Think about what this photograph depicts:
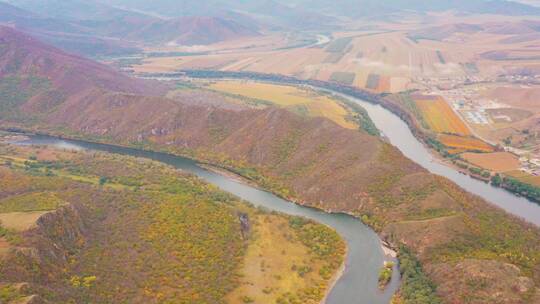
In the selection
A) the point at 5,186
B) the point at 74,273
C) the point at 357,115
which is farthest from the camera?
the point at 357,115

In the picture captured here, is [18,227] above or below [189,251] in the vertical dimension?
above

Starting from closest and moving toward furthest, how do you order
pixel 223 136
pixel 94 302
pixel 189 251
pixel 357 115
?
pixel 94 302 < pixel 189 251 < pixel 223 136 < pixel 357 115

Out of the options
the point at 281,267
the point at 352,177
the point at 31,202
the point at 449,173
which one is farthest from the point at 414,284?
the point at 31,202

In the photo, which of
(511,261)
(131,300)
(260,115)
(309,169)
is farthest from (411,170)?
(131,300)

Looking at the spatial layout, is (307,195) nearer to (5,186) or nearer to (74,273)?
(74,273)

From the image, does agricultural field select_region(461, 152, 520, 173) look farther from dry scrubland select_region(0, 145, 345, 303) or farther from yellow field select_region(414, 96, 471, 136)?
dry scrubland select_region(0, 145, 345, 303)

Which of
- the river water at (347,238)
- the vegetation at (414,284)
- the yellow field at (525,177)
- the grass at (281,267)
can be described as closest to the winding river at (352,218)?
the river water at (347,238)

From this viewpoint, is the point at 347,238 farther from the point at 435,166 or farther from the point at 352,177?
the point at 435,166

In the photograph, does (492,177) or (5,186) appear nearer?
(5,186)
